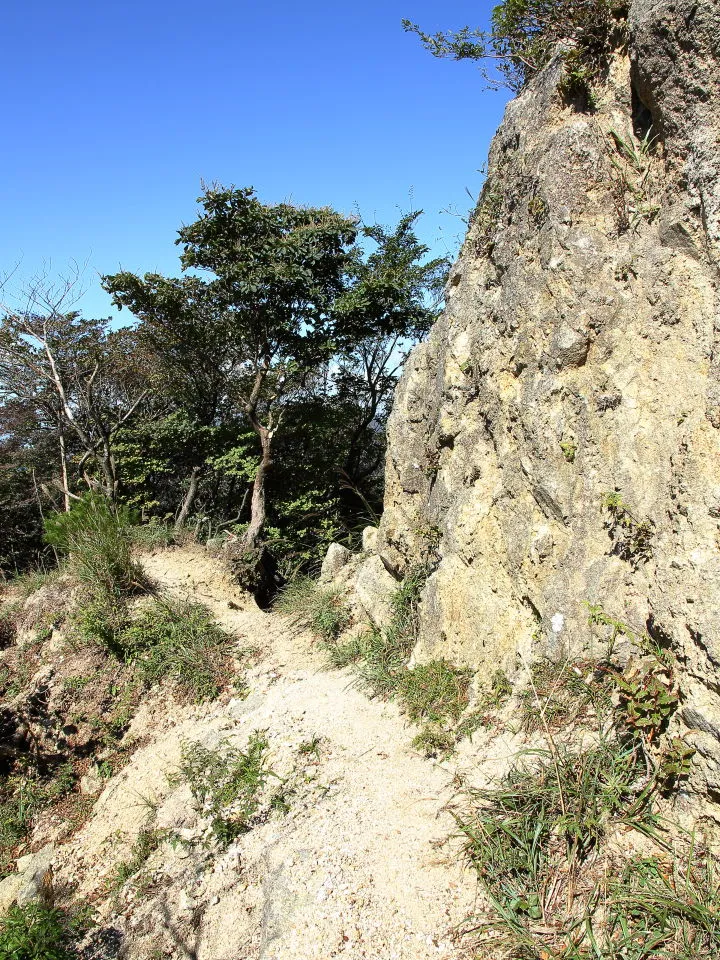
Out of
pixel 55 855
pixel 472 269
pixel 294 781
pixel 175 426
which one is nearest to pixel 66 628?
pixel 55 855

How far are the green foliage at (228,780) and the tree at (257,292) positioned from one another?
13.7 feet

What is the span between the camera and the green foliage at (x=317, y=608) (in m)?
7.12

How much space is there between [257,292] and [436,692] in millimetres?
7377

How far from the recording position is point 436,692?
193 inches

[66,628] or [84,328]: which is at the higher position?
[84,328]

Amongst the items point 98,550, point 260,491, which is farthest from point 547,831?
point 260,491

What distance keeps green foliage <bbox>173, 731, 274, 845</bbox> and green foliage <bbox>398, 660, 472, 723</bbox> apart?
124 cm

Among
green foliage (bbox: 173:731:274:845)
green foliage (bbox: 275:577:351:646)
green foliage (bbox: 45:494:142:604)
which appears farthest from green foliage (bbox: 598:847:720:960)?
green foliage (bbox: 45:494:142:604)

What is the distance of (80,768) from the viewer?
6.45 meters

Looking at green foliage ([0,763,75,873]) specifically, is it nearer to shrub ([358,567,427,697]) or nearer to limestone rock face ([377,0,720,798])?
shrub ([358,567,427,697])

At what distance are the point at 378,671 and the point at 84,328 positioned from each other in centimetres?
985

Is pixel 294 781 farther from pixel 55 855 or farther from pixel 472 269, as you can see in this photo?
pixel 472 269

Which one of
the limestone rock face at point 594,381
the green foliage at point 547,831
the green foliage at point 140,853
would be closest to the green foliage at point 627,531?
the limestone rock face at point 594,381

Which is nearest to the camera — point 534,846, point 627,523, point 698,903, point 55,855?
point 698,903
